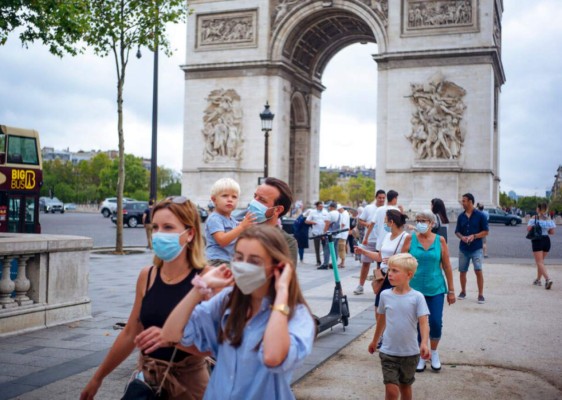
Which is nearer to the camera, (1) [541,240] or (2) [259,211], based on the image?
(2) [259,211]

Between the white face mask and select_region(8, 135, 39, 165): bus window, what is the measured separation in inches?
603

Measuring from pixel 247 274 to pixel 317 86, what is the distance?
110 feet

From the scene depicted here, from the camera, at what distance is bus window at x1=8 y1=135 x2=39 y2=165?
16047mm

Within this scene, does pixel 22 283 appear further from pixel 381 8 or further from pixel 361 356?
pixel 381 8

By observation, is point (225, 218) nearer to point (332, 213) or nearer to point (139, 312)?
point (139, 312)

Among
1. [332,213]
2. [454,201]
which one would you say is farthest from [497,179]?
[332,213]

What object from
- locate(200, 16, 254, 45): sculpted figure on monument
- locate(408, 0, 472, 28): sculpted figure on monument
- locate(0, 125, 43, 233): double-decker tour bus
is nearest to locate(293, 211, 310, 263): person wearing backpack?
locate(0, 125, 43, 233): double-decker tour bus

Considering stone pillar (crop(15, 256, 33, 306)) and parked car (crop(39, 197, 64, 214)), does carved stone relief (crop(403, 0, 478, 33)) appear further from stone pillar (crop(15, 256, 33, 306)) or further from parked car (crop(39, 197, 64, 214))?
parked car (crop(39, 197, 64, 214))

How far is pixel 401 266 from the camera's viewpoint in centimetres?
437

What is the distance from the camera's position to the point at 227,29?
3066 centimetres

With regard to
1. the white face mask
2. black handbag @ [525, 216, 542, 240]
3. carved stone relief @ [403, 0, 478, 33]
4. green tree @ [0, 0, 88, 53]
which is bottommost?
black handbag @ [525, 216, 542, 240]

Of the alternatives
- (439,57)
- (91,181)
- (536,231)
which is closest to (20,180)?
(536,231)

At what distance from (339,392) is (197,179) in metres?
26.3

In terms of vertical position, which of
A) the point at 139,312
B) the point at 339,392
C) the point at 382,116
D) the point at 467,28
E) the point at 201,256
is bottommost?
the point at 339,392
